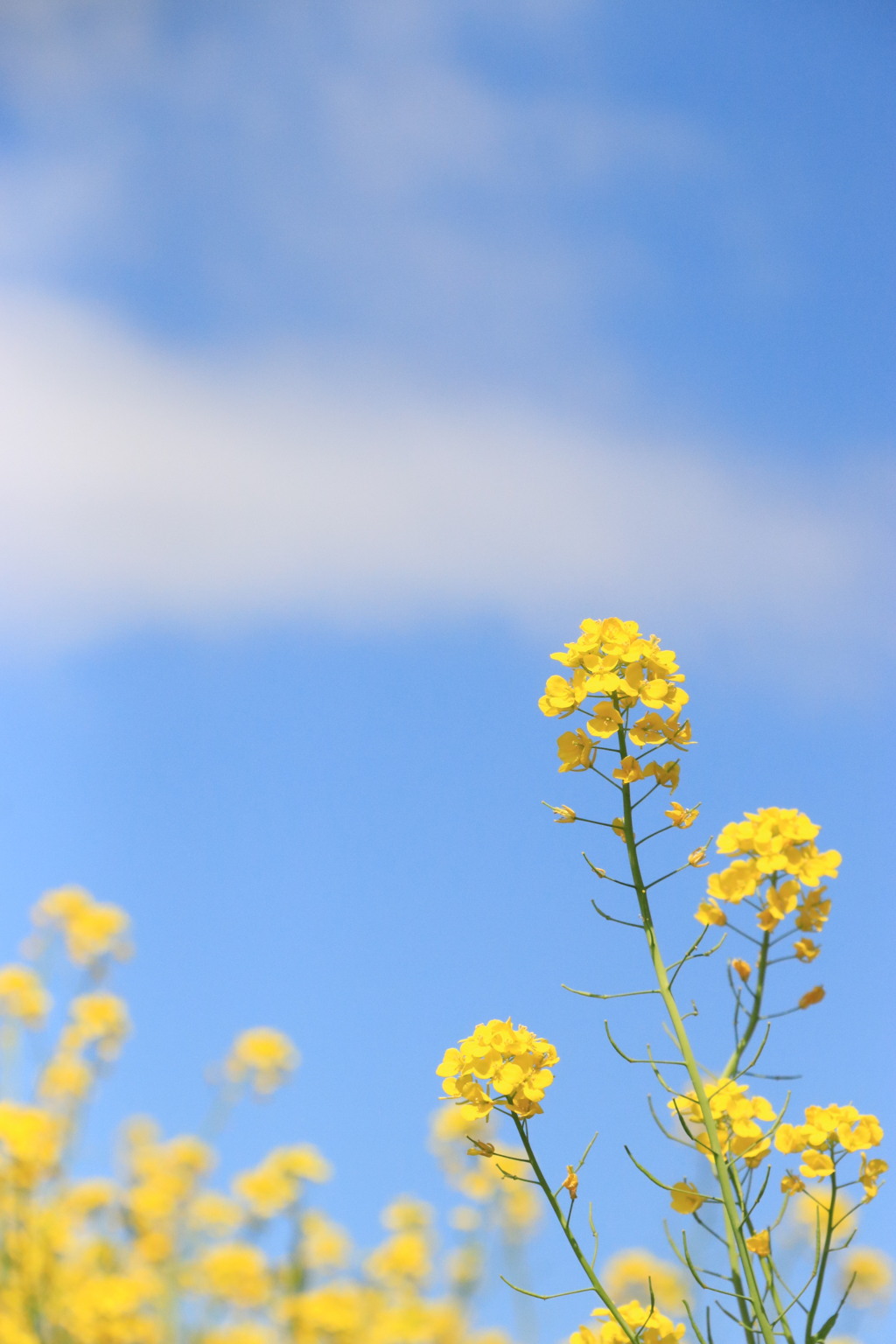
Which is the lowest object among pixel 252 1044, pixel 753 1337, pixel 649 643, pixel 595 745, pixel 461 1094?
pixel 753 1337

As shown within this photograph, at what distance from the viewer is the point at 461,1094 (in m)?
1.53

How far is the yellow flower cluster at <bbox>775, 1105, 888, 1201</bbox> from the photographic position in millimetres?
1491

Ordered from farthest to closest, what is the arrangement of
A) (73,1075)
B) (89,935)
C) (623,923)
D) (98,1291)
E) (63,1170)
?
1. (89,935)
2. (73,1075)
3. (98,1291)
4. (63,1170)
5. (623,923)

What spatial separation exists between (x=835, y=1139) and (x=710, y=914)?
0.35m

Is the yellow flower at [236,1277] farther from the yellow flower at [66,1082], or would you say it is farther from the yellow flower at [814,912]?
the yellow flower at [814,912]

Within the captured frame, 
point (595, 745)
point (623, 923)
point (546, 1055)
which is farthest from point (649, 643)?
point (546, 1055)

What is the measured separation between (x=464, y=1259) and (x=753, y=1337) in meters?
3.44

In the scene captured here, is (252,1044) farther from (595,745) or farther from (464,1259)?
(595,745)

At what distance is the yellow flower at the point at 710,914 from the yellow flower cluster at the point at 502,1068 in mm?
272

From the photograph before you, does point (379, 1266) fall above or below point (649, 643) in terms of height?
below

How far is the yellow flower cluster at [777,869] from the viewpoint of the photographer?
56.3 inches

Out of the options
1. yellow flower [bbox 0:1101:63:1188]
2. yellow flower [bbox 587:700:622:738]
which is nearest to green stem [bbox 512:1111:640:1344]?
yellow flower [bbox 587:700:622:738]

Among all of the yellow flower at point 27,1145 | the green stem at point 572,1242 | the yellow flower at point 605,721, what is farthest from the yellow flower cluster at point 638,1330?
the yellow flower at point 27,1145

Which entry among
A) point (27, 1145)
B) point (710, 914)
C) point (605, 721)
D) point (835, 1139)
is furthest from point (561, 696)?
point (27, 1145)
